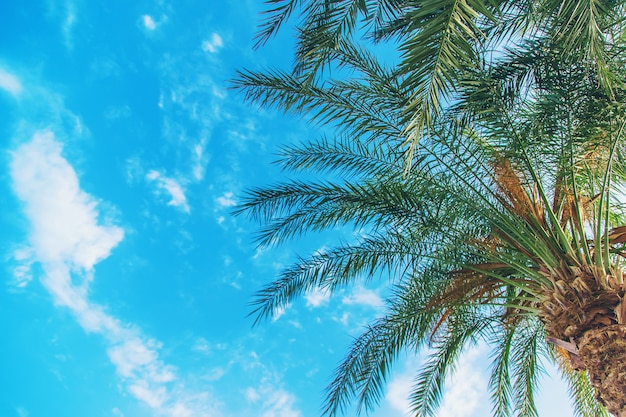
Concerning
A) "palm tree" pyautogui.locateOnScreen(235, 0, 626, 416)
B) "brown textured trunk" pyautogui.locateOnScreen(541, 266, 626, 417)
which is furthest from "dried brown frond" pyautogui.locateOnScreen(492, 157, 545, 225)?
"brown textured trunk" pyautogui.locateOnScreen(541, 266, 626, 417)

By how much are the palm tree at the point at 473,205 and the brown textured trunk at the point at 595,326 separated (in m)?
0.02

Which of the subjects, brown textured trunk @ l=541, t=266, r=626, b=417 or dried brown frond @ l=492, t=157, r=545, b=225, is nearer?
brown textured trunk @ l=541, t=266, r=626, b=417

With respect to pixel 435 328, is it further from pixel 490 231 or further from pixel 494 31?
pixel 494 31

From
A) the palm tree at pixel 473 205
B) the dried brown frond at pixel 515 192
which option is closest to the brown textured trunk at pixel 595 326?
the palm tree at pixel 473 205

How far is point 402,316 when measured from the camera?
6.57 meters

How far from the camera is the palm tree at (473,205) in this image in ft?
17.0

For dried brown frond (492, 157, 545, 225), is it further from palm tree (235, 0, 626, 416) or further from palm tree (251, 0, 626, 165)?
palm tree (251, 0, 626, 165)

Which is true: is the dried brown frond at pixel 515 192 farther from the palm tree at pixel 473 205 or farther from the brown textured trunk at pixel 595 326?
the brown textured trunk at pixel 595 326

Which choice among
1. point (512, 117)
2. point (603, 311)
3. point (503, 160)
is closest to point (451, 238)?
point (503, 160)

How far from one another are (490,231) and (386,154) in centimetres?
174

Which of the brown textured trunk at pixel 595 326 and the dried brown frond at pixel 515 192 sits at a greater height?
the dried brown frond at pixel 515 192

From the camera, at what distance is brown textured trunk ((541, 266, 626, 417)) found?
13.1 feet

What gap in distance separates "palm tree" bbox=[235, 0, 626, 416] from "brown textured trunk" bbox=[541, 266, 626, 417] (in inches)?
0.8

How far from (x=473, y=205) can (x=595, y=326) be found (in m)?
2.08
